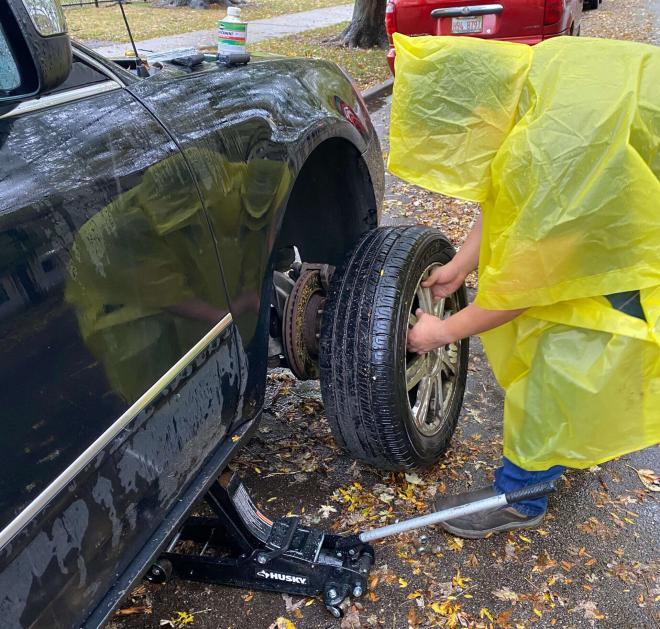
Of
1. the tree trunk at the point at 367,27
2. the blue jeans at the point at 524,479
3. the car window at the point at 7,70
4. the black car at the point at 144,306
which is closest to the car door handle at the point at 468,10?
the tree trunk at the point at 367,27

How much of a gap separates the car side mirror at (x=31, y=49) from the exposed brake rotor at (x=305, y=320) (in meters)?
1.20

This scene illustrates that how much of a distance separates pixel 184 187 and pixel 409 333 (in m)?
1.01

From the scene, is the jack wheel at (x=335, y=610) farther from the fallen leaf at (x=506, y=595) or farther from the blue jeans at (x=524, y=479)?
the blue jeans at (x=524, y=479)

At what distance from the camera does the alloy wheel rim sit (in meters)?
2.40

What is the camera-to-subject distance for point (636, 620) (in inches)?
78.7

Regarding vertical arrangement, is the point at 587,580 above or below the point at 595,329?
below

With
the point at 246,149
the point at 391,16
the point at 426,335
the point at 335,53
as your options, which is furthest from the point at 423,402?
the point at 335,53

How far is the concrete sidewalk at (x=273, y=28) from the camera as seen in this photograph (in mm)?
9742

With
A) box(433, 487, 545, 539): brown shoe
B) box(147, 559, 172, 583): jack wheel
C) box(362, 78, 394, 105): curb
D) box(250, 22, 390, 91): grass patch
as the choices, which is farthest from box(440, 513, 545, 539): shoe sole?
box(250, 22, 390, 91): grass patch

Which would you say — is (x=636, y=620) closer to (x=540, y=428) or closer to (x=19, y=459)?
(x=540, y=428)

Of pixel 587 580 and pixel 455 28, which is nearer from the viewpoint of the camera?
pixel 587 580

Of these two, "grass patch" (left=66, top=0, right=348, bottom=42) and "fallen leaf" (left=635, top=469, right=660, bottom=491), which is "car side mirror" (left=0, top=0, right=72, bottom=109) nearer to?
"fallen leaf" (left=635, top=469, right=660, bottom=491)

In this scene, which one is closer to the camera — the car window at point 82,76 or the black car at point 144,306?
the black car at point 144,306

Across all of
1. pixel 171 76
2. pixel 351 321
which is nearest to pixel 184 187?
pixel 171 76
